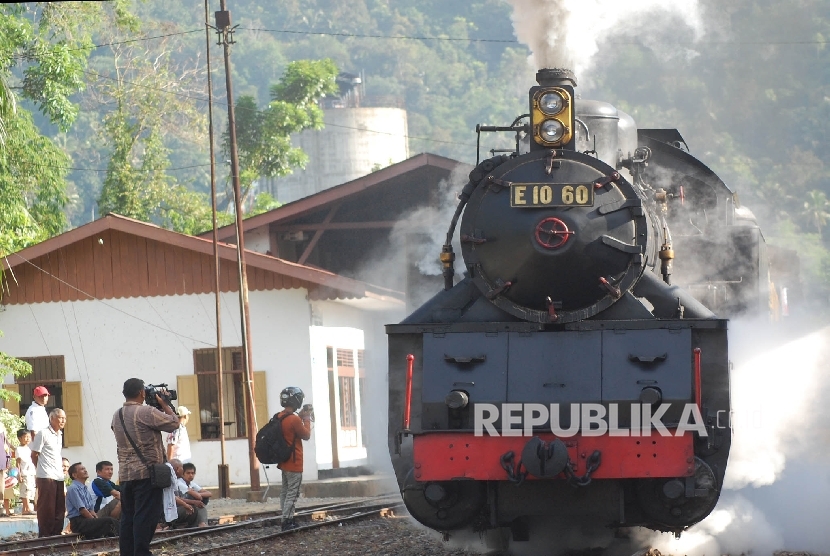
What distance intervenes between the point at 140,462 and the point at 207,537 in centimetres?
361

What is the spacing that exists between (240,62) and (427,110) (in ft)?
63.0

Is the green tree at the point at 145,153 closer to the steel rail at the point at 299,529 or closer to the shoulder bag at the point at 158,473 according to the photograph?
the steel rail at the point at 299,529

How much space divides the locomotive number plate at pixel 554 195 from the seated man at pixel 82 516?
5538 mm

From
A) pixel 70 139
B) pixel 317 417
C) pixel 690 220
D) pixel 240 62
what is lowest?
pixel 317 417

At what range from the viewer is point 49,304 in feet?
65.4

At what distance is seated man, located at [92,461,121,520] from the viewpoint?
39.7 ft

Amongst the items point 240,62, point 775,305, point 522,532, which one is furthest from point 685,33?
point 522,532

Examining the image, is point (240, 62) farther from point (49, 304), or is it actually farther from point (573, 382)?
point (573, 382)

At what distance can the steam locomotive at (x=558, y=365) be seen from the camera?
766cm

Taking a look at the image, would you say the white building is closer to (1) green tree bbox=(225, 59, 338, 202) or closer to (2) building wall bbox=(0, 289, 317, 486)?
(2) building wall bbox=(0, 289, 317, 486)

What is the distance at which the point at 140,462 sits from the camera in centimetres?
822

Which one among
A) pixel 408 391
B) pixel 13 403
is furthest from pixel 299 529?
pixel 13 403

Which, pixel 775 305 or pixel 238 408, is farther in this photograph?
pixel 238 408

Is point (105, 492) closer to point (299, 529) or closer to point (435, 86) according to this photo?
point (299, 529)
